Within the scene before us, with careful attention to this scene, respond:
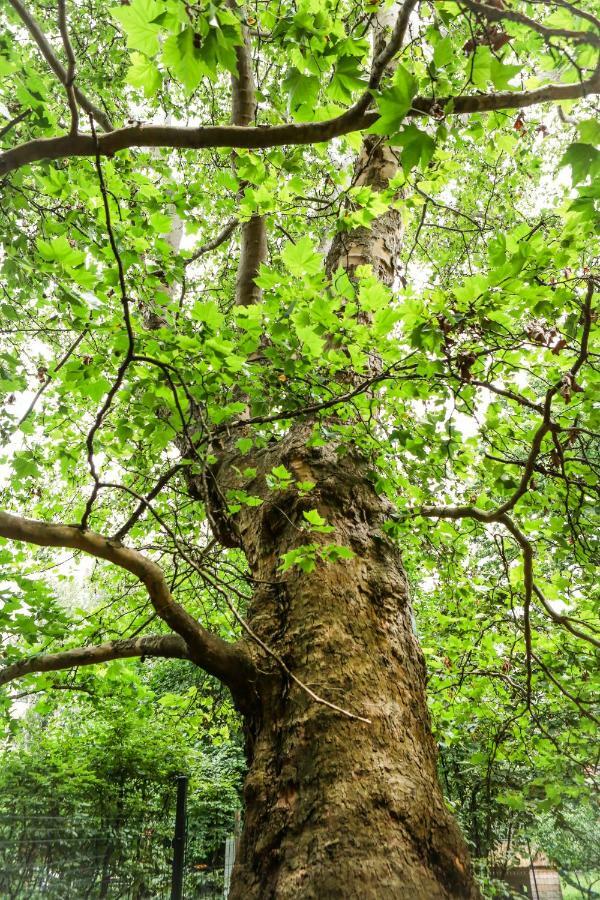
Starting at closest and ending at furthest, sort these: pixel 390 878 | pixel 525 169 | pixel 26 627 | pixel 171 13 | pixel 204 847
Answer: pixel 171 13 < pixel 390 878 < pixel 26 627 < pixel 525 169 < pixel 204 847

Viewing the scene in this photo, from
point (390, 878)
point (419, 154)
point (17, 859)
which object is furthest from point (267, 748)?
point (17, 859)

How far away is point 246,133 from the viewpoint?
5.75 feet

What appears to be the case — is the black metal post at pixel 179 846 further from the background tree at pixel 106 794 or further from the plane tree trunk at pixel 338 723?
the plane tree trunk at pixel 338 723

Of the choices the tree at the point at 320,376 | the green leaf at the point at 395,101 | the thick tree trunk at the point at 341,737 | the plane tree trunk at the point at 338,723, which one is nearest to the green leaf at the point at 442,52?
the tree at the point at 320,376

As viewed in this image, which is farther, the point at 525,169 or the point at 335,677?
the point at 525,169

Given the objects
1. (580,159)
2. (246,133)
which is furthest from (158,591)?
(580,159)

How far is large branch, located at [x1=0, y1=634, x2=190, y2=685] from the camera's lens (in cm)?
255

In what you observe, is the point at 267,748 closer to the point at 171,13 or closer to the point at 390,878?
the point at 390,878

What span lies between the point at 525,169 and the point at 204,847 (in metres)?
10.8

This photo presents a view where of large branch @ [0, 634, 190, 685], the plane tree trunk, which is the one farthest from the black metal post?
the plane tree trunk

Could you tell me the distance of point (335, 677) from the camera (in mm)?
2010

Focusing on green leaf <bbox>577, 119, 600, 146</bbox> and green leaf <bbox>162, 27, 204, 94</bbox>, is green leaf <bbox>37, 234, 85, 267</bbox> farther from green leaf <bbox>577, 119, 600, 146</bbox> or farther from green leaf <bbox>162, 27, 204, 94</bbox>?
green leaf <bbox>577, 119, 600, 146</bbox>

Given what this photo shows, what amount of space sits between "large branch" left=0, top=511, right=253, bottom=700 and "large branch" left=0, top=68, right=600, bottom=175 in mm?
1193

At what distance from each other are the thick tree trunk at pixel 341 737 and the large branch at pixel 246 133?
5.14 feet
